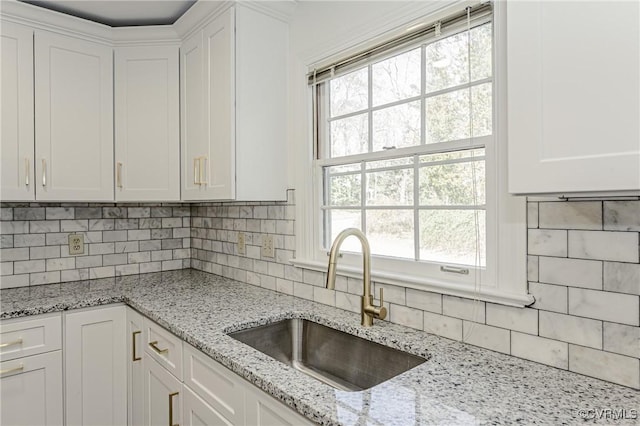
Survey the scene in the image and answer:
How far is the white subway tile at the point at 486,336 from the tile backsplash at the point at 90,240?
85.1 inches

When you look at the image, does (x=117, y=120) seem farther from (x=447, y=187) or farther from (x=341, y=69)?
(x=447, y=187)

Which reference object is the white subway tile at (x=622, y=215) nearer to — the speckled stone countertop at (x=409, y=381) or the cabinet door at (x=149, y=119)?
the speckled stone countertop at (x=409, y=381)

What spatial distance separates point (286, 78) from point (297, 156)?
0.41 metres

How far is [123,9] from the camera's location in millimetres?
2209

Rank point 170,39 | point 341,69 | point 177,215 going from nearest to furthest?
point 341,69 < point 170,39 < point 177,215

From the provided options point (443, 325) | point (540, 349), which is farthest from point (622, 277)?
point (443, 325)

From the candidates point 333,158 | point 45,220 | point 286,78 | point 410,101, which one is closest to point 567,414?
point 410,101

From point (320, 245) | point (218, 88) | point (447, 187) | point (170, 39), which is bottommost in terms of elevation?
point (320, 245)

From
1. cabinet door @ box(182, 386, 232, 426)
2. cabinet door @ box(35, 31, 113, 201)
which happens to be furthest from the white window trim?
cabinet door @ box(35, 31, 113, 201)

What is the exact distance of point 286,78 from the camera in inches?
81.4

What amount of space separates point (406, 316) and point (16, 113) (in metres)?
2.13

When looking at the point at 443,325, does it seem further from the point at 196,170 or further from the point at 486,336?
the point at 196,170

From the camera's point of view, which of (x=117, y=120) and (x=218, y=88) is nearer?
(x=218, y=88)

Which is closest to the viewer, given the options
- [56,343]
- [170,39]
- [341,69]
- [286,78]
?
[341,69]
